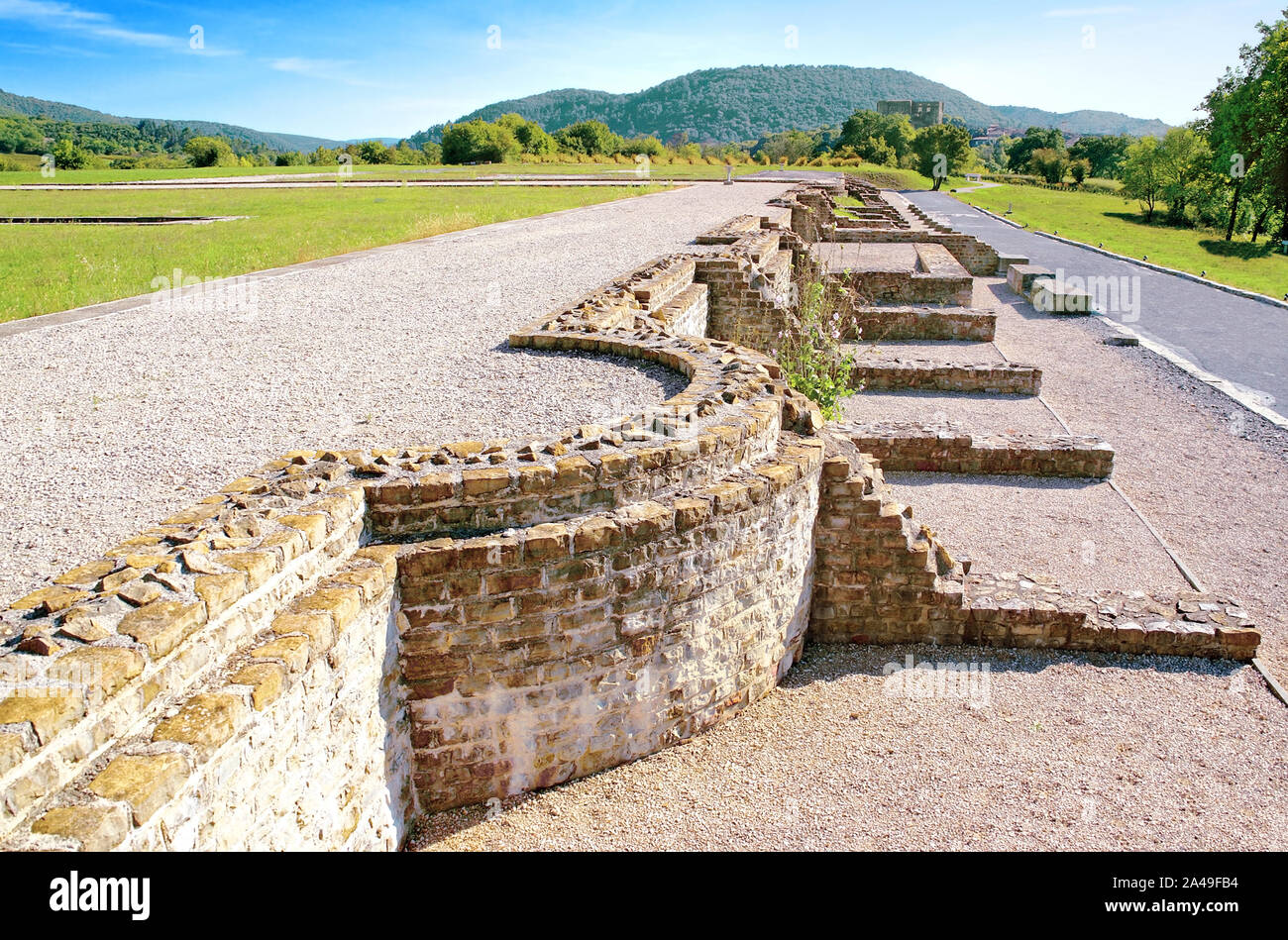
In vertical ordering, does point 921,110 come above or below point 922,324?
above

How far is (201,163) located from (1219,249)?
211ft

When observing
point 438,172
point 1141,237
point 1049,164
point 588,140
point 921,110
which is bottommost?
point 1141,237

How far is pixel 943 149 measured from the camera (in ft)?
227

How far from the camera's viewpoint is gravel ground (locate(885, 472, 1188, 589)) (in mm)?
6992

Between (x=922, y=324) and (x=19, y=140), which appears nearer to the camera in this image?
(x=922, y=324)

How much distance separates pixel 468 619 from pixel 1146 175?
55.1 m

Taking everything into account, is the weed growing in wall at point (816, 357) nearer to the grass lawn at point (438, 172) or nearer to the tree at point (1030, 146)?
the grass lawn at point (438, 172)

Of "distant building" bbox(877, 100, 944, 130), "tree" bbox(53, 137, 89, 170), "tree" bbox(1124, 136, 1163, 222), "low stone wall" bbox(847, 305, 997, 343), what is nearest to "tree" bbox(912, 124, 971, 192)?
"tree" bbox(1124, 136, 1163, 222)

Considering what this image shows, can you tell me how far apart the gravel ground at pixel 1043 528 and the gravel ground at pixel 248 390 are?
10.3 feet

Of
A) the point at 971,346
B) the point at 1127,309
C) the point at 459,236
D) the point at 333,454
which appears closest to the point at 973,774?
the point at 333,454

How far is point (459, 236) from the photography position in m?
17.5

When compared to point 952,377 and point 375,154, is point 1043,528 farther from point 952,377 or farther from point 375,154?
point 375,154

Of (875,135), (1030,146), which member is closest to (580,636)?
(875,135)

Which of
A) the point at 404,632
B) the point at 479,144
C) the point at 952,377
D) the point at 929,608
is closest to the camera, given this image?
the point at 404,632
